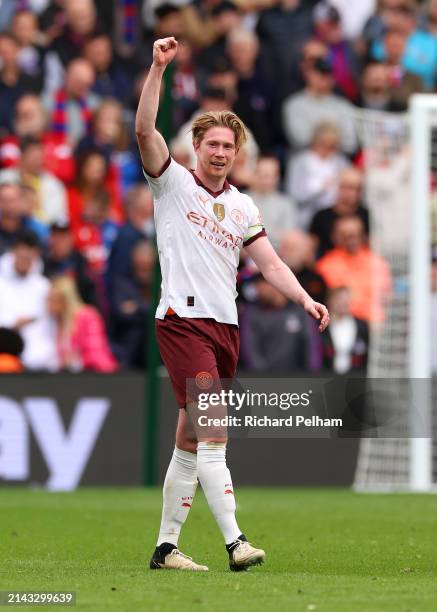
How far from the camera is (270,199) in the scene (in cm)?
1653

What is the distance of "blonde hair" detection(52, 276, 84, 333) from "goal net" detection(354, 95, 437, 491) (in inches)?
125

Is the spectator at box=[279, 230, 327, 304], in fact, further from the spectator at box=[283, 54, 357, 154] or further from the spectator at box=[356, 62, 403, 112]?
the spectator at box=[356, 62, 403, 112]

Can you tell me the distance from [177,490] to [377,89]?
1178 cm

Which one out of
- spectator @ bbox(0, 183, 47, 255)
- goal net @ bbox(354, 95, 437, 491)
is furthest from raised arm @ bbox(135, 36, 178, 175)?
spectator @ bbox(0, 183, 47, 255)

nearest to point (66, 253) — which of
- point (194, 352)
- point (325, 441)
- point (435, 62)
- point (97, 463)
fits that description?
point (97, 463)

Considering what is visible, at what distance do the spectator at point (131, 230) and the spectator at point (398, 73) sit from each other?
3848mm

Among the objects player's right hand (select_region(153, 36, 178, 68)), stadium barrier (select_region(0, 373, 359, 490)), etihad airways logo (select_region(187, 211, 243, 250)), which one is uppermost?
player's right hand (select_region(153, 36, 178, 68))

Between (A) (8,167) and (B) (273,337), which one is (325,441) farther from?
(A) (8,167)

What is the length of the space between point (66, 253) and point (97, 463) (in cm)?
235

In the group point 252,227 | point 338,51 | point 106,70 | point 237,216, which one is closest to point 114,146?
point 106,70

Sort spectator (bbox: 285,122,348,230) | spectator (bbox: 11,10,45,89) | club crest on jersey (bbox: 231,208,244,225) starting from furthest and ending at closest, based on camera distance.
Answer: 1. spectator (bbox: 11,10,45,89)
2. spectator (bbox: 285,122,348,230)
3. club crest on jersey (bbox: 231,208,244,225)

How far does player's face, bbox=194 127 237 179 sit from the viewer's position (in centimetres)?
725

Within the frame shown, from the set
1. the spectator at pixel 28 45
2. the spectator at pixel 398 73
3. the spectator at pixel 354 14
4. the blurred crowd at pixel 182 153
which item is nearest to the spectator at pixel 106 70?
the blurred crowd at pixel 182 153

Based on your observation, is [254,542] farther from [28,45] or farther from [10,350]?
[28,45]
